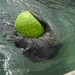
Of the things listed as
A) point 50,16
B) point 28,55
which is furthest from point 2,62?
point 50,16

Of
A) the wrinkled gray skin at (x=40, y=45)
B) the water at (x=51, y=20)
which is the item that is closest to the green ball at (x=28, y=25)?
the wrinkled gray skin at (x=40, y=45)

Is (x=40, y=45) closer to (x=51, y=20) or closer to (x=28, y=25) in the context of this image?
(x=28, y=25)

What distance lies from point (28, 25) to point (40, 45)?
31 cm

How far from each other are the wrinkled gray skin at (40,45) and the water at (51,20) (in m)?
0.08

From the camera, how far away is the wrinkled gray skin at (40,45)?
11.5 ft

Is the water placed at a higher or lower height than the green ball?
lower

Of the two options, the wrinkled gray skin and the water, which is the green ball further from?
the water

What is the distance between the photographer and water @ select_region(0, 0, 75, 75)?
11.1 feet

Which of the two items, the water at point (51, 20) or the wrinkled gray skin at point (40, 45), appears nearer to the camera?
the water at point (51, 20)

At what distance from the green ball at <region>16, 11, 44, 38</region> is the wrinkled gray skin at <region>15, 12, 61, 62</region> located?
0.07m

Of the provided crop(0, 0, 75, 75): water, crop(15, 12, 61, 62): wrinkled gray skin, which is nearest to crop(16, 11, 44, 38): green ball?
crop(15, 12, 61, 62): wrinkled gray skin

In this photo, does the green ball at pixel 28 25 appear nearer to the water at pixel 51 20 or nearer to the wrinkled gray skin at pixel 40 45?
the wrinkled gray skin at pixel 40 45

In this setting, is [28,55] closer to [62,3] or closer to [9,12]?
[9,12]

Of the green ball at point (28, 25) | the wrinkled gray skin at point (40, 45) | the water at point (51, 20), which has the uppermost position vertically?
the green ball at point (28, 25)
